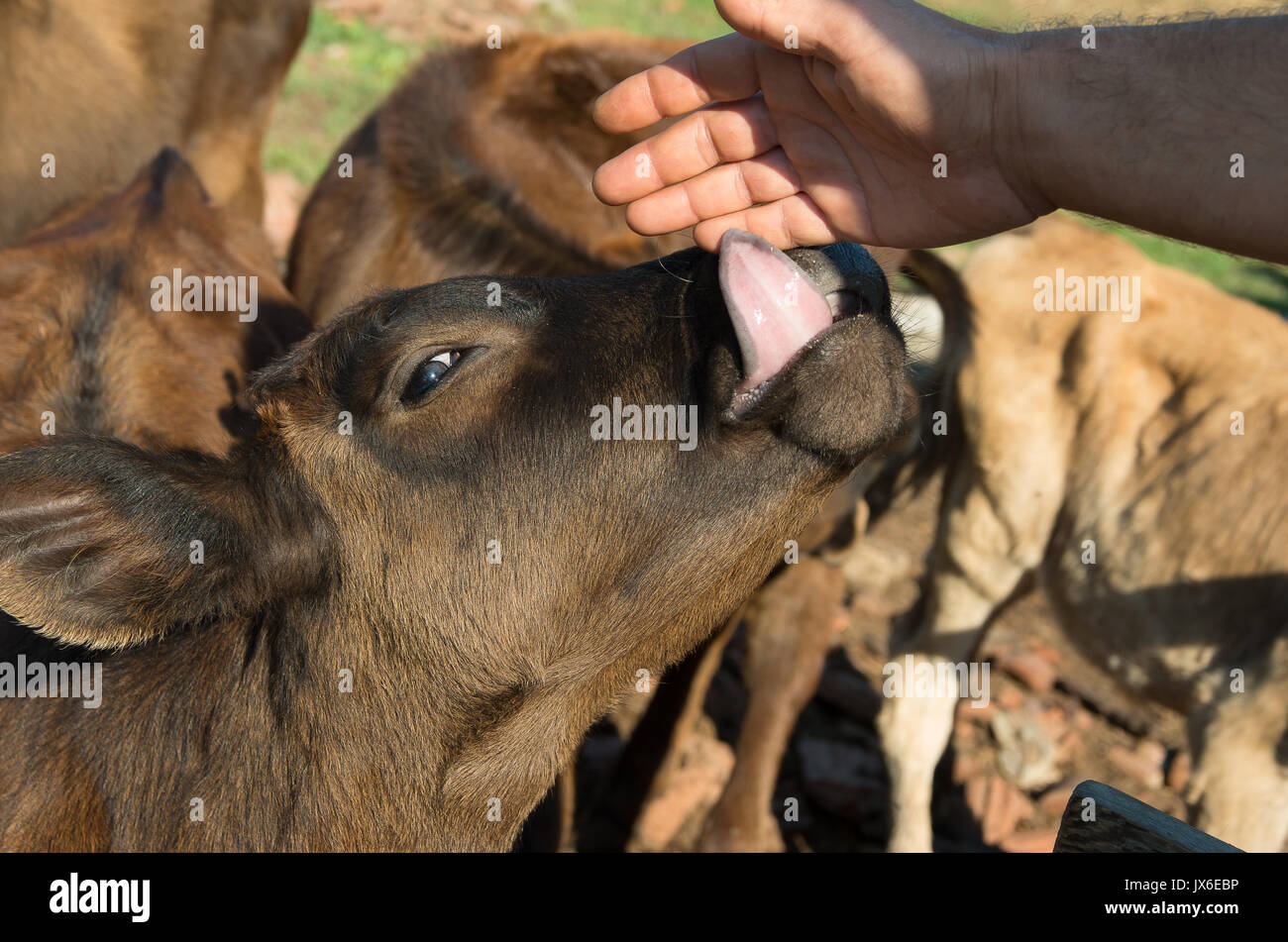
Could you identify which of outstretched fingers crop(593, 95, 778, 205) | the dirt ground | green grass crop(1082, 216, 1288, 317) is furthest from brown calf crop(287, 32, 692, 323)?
green grass crop(1082, 216, 1288, 317)

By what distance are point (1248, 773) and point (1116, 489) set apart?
142cm

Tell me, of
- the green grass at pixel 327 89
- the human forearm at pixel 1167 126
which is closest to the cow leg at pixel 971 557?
the human forearm at pixel 1167 126

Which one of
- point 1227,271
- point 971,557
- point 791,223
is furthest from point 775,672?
point 1227,271

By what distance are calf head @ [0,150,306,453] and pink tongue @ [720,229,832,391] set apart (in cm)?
190

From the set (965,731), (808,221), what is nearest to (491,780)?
(808,221)

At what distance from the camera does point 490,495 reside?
2570 mm

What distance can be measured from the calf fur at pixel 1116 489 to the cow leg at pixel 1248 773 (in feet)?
0.07

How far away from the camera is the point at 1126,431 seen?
17.7 feet

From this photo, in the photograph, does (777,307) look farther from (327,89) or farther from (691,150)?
(327,89)

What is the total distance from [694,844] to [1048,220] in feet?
11.6

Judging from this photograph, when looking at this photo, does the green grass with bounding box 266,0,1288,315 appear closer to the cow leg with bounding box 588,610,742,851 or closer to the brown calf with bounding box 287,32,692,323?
the brown calf with bounding box 287,32,692,323

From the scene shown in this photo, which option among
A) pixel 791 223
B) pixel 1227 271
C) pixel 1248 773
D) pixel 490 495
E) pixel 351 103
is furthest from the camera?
pixel 1227 271

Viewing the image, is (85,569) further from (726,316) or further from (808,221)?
(808,221)

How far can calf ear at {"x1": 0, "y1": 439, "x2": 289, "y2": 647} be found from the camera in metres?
2.37
